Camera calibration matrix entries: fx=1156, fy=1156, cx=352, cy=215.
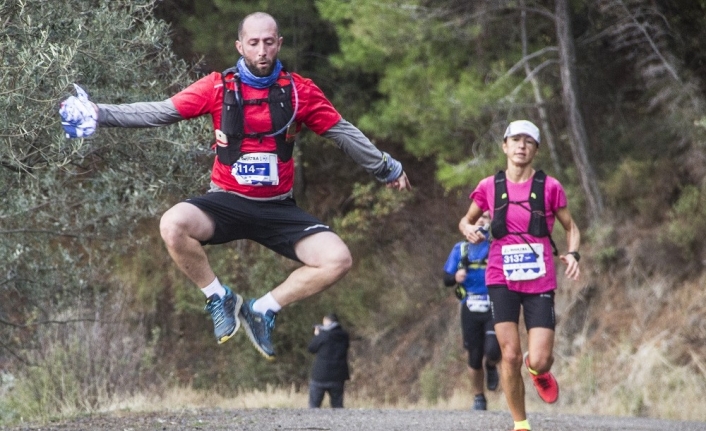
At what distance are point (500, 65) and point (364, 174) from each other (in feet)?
26.1

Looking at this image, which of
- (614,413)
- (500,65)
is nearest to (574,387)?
(614,413)

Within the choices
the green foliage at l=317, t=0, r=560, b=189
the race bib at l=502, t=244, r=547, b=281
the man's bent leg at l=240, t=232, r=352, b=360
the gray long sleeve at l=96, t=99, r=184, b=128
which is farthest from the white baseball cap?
the green foliage at l=317, t=0, r=560, b=189

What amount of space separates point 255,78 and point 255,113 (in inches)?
8.5

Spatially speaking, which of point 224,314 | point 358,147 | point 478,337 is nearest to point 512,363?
point 358,147

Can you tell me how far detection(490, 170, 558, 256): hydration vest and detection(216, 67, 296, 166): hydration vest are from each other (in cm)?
208

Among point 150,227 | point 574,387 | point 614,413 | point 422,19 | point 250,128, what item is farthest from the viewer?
point 150,227

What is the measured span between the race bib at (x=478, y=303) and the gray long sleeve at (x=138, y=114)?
20.9ft

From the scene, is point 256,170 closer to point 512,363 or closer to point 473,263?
point 512,363

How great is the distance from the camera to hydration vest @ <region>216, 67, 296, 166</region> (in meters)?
7.04

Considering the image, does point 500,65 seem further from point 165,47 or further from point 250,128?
point 250,128

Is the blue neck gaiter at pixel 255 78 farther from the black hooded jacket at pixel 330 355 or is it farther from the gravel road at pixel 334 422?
the black hooded jacket at pixel 330 355

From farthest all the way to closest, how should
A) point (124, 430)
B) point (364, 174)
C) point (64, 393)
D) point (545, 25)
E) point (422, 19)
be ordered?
point (364, 174) → point (545, 25) → point (422, 19) → point (64, 393) → point (124, 430)

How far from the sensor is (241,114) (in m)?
7.05

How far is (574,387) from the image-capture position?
17.8 m
